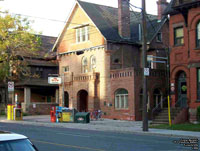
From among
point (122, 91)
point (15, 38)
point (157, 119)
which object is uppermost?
point (15, 38)

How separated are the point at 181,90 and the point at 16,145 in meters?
24.5

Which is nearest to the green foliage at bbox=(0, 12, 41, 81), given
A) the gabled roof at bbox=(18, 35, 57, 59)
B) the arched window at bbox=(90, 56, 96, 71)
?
the gabled roof at bbox=(18, 35, 57, 59)

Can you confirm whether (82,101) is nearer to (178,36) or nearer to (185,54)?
(178,36)

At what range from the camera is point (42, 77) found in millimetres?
48906

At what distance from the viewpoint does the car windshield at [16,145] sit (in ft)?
21.2

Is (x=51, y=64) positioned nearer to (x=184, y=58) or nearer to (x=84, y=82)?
(x=84, y=82)

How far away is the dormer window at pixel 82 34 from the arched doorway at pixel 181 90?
12.1m

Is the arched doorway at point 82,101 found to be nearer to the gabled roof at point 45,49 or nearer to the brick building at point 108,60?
the brick building at point 108,60

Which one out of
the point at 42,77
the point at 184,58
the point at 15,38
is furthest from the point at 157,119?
the point at 42,77

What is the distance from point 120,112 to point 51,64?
61.9 ft

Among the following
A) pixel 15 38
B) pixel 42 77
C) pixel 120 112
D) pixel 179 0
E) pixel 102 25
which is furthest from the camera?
pixel 42 77

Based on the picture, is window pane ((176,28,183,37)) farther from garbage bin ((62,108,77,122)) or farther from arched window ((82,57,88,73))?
arched window ((82,57,88,73))

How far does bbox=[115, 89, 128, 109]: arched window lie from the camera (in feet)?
110

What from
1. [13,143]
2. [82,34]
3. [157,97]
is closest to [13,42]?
[82,34]
